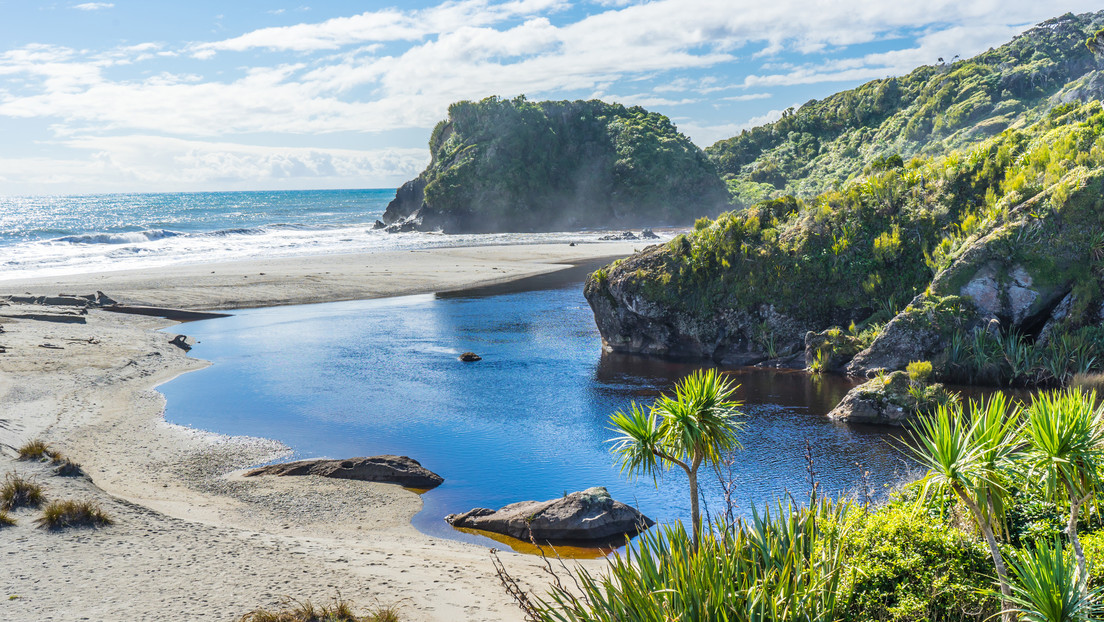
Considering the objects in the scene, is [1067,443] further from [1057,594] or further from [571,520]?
[571,520]

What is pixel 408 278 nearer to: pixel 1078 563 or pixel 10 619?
pixel 10 619

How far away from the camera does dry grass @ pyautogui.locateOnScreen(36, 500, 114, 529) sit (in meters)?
14.8

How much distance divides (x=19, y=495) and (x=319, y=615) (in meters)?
8.76

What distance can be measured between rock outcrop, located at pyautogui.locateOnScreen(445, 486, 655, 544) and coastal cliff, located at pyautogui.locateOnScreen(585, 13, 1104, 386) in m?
15.7

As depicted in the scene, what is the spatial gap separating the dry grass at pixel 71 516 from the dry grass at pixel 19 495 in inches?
19.4

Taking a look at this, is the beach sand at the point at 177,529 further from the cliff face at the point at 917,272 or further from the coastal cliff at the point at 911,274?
the cliff face at the point at 917,272

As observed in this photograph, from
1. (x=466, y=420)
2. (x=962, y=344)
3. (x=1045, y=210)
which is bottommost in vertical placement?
(x=466, y=420)

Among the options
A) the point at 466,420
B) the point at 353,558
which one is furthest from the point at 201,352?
the point at 353,558

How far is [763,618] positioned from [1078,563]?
2.77 meters

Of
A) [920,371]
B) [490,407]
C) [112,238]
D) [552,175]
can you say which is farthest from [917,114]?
[112,238]

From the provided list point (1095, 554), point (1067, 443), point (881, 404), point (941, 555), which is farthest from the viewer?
point (881, 404)

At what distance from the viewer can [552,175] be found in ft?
459

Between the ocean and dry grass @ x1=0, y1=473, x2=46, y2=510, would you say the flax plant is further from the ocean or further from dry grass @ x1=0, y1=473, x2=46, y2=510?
the ocean

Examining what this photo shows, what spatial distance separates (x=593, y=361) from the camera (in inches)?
1345
